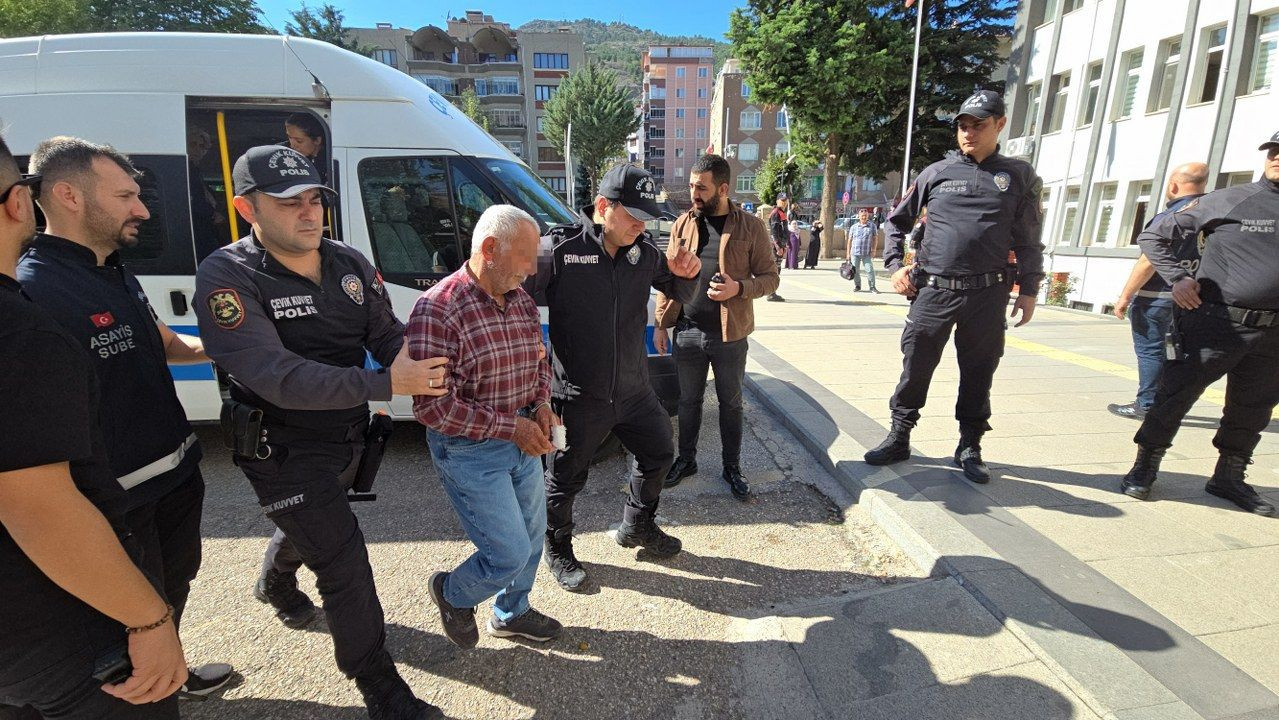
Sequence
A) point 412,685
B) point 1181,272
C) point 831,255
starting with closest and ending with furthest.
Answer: point 412,685 → point 1181,272 → point 831,255

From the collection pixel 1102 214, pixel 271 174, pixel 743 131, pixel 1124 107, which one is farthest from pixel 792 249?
pixel 743 131

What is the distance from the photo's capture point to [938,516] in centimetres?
317

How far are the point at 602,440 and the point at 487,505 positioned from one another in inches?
30.7

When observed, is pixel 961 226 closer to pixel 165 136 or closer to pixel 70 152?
pixel 70 152

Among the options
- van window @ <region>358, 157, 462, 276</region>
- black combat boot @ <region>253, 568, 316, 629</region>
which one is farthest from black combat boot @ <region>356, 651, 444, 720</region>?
van window @ <region>358, 157, 462, 276</region>

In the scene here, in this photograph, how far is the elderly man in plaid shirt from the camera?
1962 mm

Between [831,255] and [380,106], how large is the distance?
919 inches

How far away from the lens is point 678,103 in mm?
80500

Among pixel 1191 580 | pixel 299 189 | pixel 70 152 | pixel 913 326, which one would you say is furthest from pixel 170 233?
pixel 1191 580

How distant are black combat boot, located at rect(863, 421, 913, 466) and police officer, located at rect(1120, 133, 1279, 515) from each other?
1233 mm

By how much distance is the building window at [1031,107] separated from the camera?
16484 mm

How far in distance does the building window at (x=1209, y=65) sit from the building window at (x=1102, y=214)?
2.28m

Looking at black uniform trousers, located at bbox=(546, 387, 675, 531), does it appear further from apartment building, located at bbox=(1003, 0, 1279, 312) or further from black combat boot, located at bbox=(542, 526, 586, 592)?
apartment building, located at bbox=(1003, 0, 1279, 312)

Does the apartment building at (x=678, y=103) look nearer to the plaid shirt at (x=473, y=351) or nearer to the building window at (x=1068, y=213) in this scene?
the building window at (x=1068, y=213)
